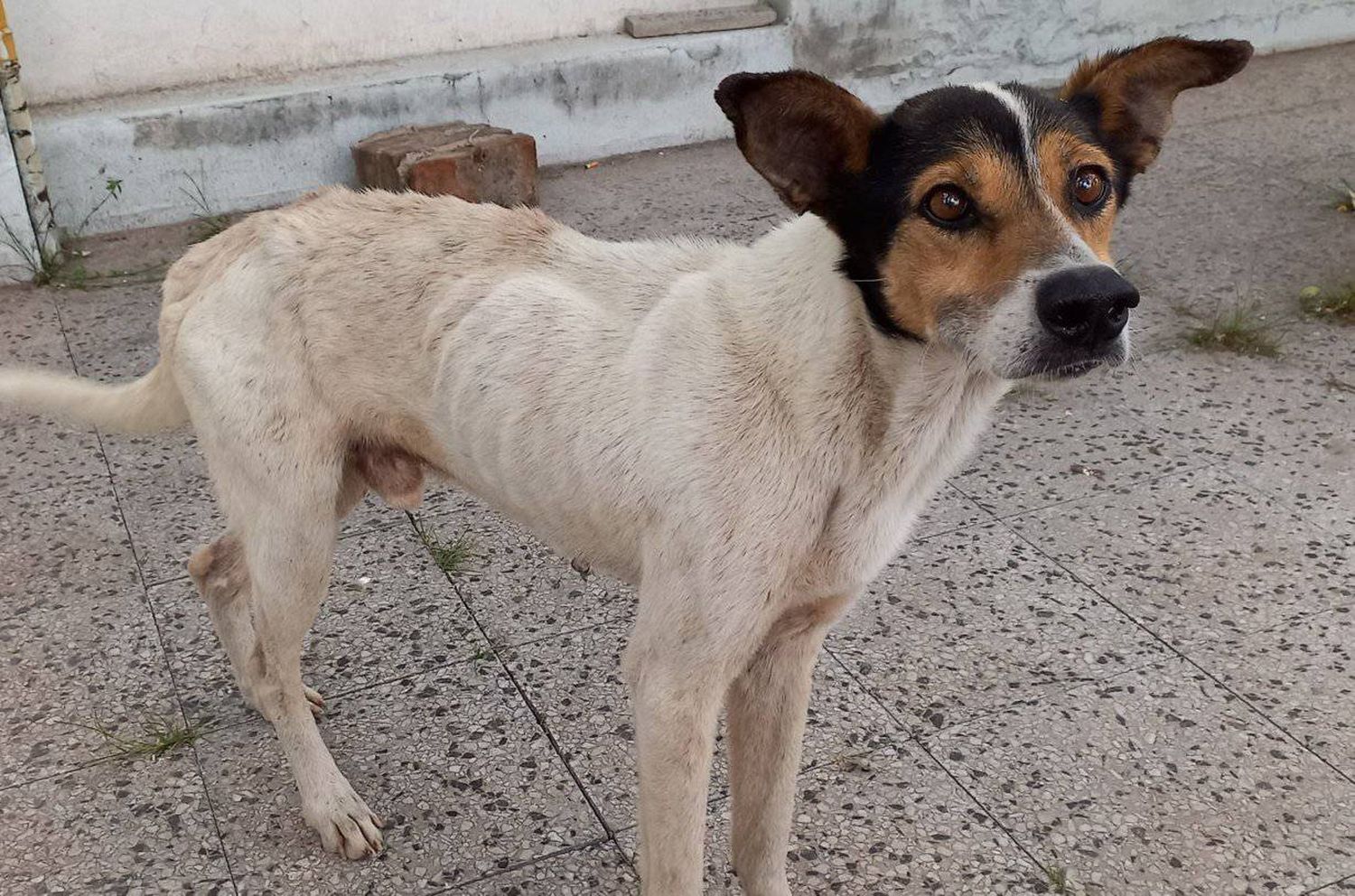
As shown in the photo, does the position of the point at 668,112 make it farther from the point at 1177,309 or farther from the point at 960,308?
the point at 960,308

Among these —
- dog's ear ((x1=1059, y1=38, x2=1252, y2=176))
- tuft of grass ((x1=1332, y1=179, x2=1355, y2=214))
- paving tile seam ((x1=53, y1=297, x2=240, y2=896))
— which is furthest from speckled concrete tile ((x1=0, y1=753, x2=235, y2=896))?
tuft of grass ((x1=1332, y1=179, x2=1355, y2=214))

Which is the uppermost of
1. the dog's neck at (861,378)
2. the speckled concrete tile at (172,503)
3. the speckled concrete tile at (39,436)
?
the dog's neck at (861,378)

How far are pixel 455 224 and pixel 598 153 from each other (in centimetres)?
462

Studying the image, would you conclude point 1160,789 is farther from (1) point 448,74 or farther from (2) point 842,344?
(1) point 448,74

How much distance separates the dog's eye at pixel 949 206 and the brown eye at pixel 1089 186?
208 millimetres

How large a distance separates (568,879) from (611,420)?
1164 millimetres

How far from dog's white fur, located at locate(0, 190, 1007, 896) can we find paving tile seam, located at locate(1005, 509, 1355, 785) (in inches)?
57.4

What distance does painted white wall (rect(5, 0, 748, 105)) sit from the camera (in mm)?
5965

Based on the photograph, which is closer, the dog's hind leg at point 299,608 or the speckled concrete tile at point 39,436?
the dog's hind leg at point 299,608

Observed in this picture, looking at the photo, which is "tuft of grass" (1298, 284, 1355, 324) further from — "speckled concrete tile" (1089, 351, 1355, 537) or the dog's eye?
the dog's eye

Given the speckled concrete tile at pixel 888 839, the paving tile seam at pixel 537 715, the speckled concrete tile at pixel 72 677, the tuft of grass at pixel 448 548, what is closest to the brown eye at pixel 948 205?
the speckled concrete tile at pixel 888 839

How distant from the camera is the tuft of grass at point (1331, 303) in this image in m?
5.45

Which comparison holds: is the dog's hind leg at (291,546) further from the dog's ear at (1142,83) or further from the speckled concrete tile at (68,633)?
the dog's ear at (1142,83)

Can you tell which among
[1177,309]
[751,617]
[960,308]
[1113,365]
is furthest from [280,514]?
[1177,309]
